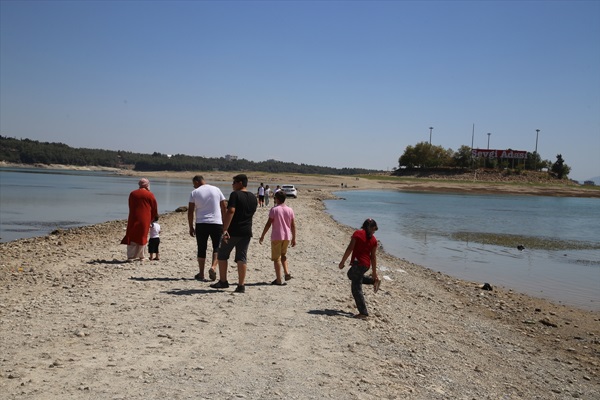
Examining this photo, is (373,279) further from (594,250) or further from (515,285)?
(594,250)

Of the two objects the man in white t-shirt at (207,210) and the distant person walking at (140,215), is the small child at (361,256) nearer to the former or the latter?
the man in white t-shirt at (207,210)

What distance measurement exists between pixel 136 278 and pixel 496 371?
6467 millimetres

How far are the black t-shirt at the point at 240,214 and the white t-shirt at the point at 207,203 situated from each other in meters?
0.78

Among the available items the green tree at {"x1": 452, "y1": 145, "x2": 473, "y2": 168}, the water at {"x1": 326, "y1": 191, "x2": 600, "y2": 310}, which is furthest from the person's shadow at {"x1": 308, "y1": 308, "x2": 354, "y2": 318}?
the green tree at {"x1": 452, "y1": 145, "x2": 473, "y2": 168}

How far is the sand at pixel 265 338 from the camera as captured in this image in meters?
5.35

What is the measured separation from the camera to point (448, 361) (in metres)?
7.28

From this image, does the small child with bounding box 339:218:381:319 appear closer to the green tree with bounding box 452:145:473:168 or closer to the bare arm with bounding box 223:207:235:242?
the bare arm with bounding box 223:207:235:242

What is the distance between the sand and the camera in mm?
5352

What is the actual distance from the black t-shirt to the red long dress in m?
3.01

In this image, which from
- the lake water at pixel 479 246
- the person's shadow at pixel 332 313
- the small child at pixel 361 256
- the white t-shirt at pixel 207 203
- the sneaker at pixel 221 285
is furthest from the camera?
the lake water at pixel 479 246

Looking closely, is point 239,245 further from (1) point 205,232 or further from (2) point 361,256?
(2) point 361,256

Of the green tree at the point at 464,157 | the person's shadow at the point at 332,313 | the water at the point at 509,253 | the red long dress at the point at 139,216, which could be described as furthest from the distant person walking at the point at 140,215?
the green tree at the point at 464,157

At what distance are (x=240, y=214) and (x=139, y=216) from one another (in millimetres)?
3369

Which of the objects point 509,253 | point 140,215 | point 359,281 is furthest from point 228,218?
point 509,253
